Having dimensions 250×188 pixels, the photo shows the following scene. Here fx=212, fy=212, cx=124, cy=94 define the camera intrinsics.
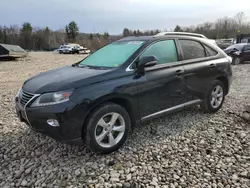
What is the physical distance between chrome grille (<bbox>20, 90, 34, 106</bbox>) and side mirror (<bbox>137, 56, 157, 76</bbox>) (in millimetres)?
1507

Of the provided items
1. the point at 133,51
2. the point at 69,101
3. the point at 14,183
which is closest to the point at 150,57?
the point at 133,51

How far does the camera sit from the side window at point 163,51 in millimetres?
3386

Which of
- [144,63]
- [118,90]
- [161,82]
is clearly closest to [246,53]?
[161,82]

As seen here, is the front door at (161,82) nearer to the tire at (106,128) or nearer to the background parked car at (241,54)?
the tire at (106,128)

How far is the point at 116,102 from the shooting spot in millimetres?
2990

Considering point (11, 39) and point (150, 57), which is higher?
point (11, 39)

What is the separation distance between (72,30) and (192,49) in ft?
205

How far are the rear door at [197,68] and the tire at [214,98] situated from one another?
0.13 meters

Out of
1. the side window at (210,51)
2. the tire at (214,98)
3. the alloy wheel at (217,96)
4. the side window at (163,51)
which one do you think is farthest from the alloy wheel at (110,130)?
the side window at (210,51)

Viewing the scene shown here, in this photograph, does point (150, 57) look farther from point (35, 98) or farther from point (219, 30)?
point (219, 30)

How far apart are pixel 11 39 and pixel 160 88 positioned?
5855 cm

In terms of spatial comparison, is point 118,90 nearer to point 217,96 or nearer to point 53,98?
point 53,98

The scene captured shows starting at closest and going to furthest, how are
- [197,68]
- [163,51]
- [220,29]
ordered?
[163,51]
[197,68]
[220,29]

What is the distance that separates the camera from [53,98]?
257 cm
